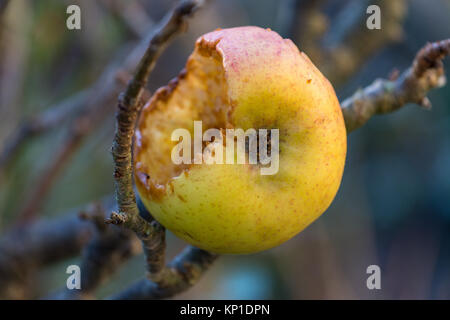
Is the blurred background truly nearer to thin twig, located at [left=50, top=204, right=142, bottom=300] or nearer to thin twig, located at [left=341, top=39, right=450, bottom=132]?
thin twig, located at [left=50, top=204, right=142, bottom=300]

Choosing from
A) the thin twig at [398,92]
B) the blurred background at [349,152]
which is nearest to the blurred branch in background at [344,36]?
the blurred background at [349,152]

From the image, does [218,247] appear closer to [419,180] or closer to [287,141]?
[287,141]

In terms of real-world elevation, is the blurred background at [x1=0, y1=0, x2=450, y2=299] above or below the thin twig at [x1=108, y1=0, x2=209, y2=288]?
above

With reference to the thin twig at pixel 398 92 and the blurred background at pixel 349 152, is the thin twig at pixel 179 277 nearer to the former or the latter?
the thin twig at pixel 398 92

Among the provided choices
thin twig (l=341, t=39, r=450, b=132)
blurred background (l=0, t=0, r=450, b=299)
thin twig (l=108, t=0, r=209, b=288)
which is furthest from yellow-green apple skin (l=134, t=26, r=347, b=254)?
blurred background (l=0, t=0, r=450, b=299)

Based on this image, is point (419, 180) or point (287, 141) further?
point (419, 180)
